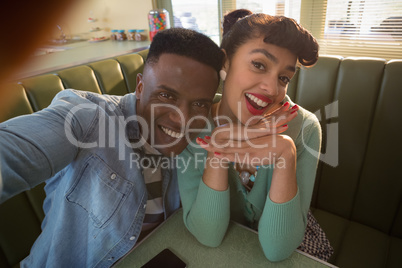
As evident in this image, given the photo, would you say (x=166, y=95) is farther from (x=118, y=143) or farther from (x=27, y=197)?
(x=27, y=197)

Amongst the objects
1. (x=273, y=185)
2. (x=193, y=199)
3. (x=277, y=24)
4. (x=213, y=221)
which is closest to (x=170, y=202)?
(x=193, y=199)

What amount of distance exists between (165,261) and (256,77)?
0.64 metres

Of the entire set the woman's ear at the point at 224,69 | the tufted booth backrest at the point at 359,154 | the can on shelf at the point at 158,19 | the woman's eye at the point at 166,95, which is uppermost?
the can on shelf at the point at 158,19

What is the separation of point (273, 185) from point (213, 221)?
23cm

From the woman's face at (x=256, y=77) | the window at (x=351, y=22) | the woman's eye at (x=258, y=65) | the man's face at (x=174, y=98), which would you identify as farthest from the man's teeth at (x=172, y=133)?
the window at (x=351, y=22)

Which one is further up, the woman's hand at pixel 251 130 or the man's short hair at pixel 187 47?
the man's short hair at pixel 187 47

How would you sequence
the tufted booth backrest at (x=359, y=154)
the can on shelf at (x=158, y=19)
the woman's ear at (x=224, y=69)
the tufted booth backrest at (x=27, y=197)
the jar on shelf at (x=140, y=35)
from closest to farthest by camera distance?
1. the woman's ear at (x=224, y=69)
2. the tufted booth backrest at (x=27, y=197)
3. the tufted booth backrest at (x=359, y=154)
4. the can on shelf at (x=158, y=19)
5. the jar on shelf at (x=140, y=35)

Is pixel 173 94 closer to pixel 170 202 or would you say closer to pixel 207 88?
pixel 207 88

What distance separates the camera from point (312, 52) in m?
0.93

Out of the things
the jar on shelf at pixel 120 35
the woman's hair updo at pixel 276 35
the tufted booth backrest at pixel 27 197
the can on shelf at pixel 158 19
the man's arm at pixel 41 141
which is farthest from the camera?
the jar on shelf at pixel 120 35

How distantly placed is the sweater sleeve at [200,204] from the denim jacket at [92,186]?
16 cm

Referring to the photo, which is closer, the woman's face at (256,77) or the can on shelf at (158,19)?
the woman's face at (256,77)

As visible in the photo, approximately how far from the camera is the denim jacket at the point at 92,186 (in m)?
0.80

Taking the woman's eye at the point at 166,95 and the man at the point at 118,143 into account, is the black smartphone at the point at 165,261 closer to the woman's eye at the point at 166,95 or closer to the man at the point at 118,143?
the man at the point at 118,143
